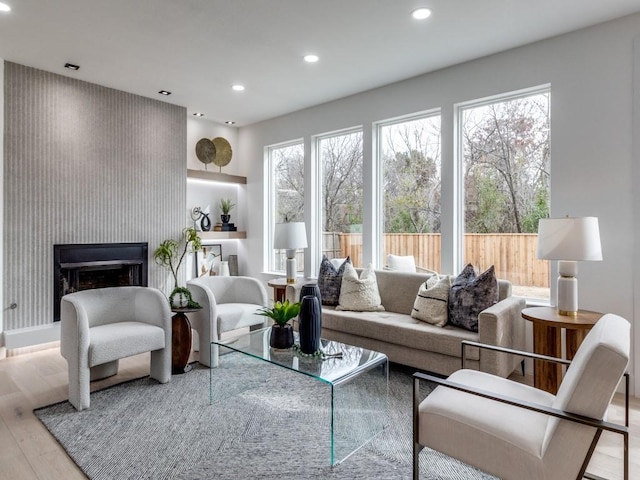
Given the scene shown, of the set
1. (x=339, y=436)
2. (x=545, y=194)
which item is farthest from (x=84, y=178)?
(x=545, y=194)

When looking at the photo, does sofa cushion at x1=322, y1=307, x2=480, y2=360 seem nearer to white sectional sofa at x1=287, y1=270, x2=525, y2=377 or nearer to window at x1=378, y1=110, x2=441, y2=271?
white sectional sofa at x1=287, y1=270, x2=525, y2=377

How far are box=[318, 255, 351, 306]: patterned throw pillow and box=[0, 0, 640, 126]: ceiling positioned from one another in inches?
78.0

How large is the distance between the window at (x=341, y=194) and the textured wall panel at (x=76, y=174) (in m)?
1.86

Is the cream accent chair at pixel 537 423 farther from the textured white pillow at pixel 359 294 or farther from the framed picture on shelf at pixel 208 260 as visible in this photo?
the framed picture on shelf at pixel 208 260

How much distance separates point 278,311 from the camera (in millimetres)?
2646

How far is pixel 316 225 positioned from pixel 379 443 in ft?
10.7

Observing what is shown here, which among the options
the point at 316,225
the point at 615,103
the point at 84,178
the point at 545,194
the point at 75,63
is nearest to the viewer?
the point at 615,103

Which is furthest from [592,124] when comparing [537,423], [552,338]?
[537,423]

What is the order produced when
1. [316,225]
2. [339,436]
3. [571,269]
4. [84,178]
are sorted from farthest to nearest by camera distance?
[316,225] → [84,178] → [571,269] → [339,436]

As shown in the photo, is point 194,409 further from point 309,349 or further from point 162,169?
point 162,169

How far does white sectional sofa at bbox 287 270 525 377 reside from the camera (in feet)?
9.07

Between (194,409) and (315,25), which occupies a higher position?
(315,25)

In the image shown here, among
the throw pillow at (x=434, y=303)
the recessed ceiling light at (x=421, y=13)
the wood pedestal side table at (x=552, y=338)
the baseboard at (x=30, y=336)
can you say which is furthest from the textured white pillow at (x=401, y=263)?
the baseboard at (x=30, y=336)

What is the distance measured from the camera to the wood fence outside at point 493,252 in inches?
137
